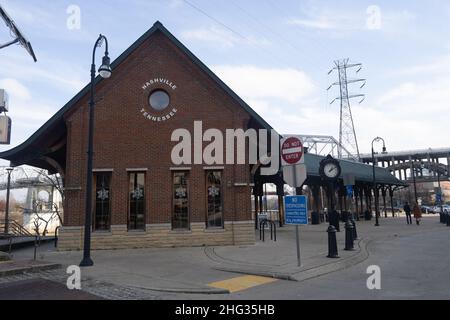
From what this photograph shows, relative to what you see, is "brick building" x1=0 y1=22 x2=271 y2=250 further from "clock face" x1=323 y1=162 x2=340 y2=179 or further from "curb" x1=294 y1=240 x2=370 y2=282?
"clock face" x1=323 y1=162 x2=340 y2=179

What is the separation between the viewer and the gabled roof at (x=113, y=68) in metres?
16.5

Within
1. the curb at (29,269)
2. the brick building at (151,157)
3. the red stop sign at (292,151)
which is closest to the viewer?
the curb at (29,269)

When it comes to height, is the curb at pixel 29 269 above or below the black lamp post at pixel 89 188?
below

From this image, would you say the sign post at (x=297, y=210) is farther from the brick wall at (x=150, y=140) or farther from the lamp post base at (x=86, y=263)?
the lamp post base at (x=86, y=263)

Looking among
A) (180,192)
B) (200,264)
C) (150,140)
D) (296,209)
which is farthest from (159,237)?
(296,209)

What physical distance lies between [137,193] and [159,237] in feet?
6.80

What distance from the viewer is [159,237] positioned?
53.4ft

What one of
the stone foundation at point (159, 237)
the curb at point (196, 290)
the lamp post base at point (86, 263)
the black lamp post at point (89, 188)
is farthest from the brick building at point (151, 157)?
the curb at point (196, 290)

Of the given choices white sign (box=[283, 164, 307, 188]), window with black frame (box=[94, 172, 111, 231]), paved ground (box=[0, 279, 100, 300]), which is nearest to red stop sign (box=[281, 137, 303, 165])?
white sign (box=[283, 164, 307, 188])

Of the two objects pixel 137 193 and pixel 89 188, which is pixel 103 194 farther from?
pixel 89 188

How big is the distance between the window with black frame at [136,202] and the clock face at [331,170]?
473 inches
